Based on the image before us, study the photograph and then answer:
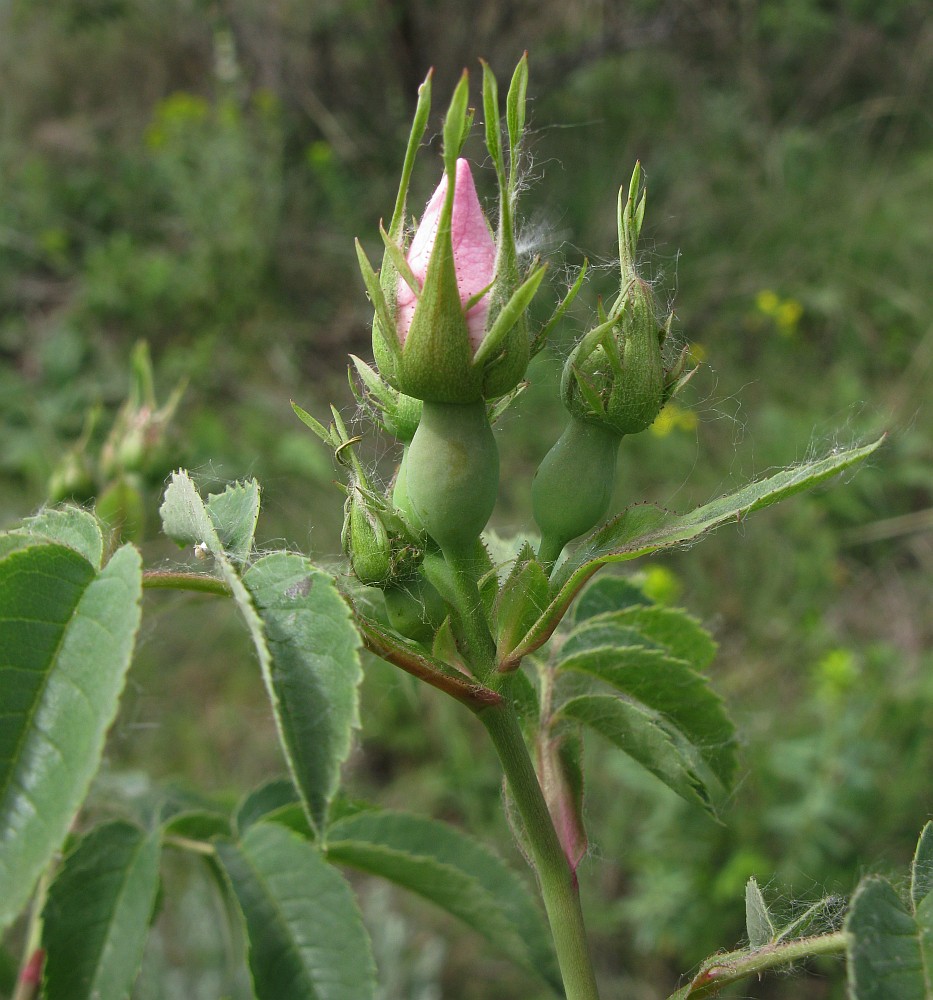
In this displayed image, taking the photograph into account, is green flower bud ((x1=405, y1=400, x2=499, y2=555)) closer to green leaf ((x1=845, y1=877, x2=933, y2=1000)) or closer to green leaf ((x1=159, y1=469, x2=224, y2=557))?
green leaf ((x1=159, y1=469, x2=224, y2=557))

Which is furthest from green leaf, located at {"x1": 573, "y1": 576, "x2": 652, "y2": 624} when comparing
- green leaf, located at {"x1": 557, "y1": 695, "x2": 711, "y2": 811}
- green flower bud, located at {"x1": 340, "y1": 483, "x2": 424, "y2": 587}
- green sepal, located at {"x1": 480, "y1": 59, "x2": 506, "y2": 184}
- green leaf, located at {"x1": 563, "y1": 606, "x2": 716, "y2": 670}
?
green sepal, located at {"x1": 480, "y1": 59, "x2": 506, "y2": 184}

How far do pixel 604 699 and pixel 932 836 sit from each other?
0.93 feet

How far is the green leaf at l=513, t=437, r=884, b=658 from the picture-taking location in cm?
73

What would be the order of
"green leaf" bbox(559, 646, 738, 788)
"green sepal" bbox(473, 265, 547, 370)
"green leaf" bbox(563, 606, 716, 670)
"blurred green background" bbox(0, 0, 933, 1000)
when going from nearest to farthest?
"green sepal" bbox(473, 265, 547, 370) → "green leaf" bbox(559, 646, 738, 788) → "green leaf" bbox(563, 606, 716, 670) → "blurred green background" bbox(0, 0, 933, 1000)

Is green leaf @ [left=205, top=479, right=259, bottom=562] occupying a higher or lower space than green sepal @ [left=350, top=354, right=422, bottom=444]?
Answer: lower

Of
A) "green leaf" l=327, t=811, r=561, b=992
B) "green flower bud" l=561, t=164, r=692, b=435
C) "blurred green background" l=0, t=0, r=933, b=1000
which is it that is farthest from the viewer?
"blurred green background" l=0, t=0, r=933, b=1000

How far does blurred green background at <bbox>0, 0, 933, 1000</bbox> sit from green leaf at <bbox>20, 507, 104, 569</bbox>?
1.80ft

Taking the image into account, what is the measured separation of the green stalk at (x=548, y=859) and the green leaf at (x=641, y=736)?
103 millimetres

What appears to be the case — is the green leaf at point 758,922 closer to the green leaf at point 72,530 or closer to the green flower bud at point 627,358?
the green flower bud at point 627,358

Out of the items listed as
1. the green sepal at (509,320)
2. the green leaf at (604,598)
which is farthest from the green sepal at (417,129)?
the green leaf at (604,598)

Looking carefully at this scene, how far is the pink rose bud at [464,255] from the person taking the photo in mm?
730

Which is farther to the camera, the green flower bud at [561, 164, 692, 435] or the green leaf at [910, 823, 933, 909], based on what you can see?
the green flower bud at [561, 164, 692, 435]

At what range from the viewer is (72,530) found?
80cm

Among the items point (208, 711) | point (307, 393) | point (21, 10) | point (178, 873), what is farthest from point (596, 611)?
point (21, 10)
